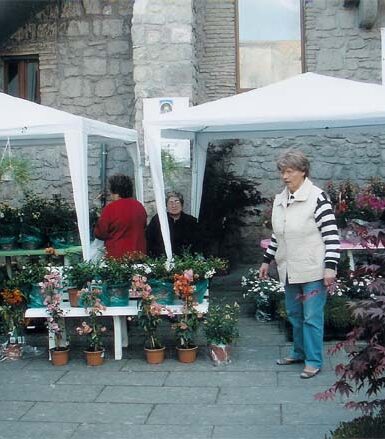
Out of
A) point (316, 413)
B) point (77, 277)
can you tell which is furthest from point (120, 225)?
point (316, 413)

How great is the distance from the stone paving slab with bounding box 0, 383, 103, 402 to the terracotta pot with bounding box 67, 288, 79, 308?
0.90 meters

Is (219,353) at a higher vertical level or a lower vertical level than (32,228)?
lower

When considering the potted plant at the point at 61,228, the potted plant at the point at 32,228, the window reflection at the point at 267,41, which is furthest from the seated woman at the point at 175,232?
the window reflection at the point at 267,41

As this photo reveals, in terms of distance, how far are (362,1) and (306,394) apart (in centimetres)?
662

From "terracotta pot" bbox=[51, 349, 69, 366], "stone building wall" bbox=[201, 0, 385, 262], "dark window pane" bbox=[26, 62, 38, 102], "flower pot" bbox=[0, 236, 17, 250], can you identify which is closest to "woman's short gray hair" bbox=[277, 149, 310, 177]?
"terracotta pot" bbox=[51, 349, 69, 366]

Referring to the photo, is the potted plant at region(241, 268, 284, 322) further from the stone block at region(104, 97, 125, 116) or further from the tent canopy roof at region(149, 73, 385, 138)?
the stone block at region(104, 97, 125, 116)

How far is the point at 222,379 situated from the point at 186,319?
66 cm

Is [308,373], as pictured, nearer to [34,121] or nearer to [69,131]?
[69,131]

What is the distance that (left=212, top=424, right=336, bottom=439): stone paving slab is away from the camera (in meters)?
4.71

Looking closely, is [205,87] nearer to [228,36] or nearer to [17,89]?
[228,36]

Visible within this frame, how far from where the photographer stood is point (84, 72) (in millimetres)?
11398

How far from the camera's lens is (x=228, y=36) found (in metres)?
11.4

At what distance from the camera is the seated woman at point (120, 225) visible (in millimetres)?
7539

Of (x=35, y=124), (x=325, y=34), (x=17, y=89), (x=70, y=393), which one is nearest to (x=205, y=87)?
(x=325, y=34)
